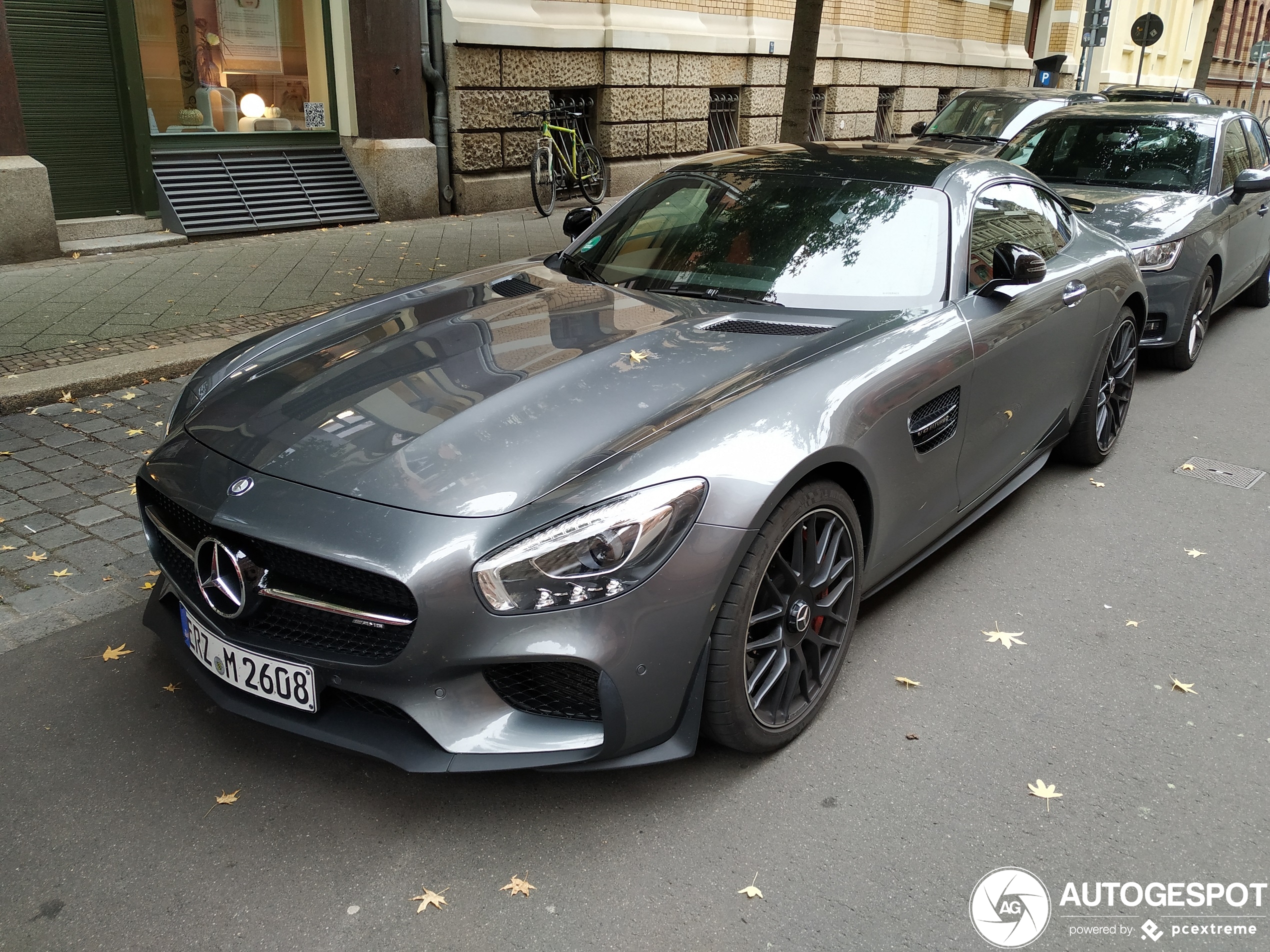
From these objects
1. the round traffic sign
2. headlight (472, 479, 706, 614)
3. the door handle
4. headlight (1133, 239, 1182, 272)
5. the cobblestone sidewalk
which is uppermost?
the round traffic sign

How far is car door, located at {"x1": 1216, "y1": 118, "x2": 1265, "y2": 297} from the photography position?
23.3ft

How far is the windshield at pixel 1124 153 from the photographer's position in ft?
23.3

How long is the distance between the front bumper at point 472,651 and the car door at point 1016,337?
1.53 meters

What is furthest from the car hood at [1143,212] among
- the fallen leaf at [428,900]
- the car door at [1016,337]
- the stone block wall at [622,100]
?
the stone block wall at [622,100]

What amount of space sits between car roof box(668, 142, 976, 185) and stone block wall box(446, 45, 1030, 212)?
25.3 ft

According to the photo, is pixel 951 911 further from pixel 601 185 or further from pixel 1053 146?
pixel 601 185

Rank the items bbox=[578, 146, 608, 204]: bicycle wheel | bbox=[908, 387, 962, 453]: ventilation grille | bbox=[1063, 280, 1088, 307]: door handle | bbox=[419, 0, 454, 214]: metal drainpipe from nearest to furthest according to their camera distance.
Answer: bbox=[908, 387, 962, 453]: ventilation grille, bbox=[1063, 280, 1088, 307]: door handle, bbox=[419, 0, 454, 214]: metal drainpipe, bbox=[578, 146, 608, 204]: bicycle wheel

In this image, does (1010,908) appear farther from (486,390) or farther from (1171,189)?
(1171,189)

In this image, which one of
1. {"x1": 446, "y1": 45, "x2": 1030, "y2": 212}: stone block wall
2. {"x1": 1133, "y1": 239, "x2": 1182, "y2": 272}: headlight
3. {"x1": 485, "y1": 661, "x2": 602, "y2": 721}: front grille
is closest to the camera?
{"x1": 485, "y1": 661, "x2": 602, "y2": 721}: front grille

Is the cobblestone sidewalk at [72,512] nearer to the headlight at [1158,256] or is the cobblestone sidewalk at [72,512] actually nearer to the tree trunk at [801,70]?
the tree trunk at [801,70]

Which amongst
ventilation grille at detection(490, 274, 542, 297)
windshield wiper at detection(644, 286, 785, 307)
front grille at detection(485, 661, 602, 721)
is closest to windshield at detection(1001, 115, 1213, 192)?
windshield wiper at detection(644, 286, 785, 307)

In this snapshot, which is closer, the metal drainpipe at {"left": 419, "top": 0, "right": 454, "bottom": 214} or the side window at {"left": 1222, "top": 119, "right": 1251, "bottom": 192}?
the side window at {"left": 1222, "top": 119, "right": 1251, "bottom": 192}

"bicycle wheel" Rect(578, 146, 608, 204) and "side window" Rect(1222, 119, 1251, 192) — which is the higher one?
"side window" Rect(1222, 119, 1251, 192)

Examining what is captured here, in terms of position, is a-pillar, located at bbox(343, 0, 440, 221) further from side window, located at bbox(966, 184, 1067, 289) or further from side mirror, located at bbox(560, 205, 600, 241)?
side window, located at bbox(966, 184, 1067, 289)
